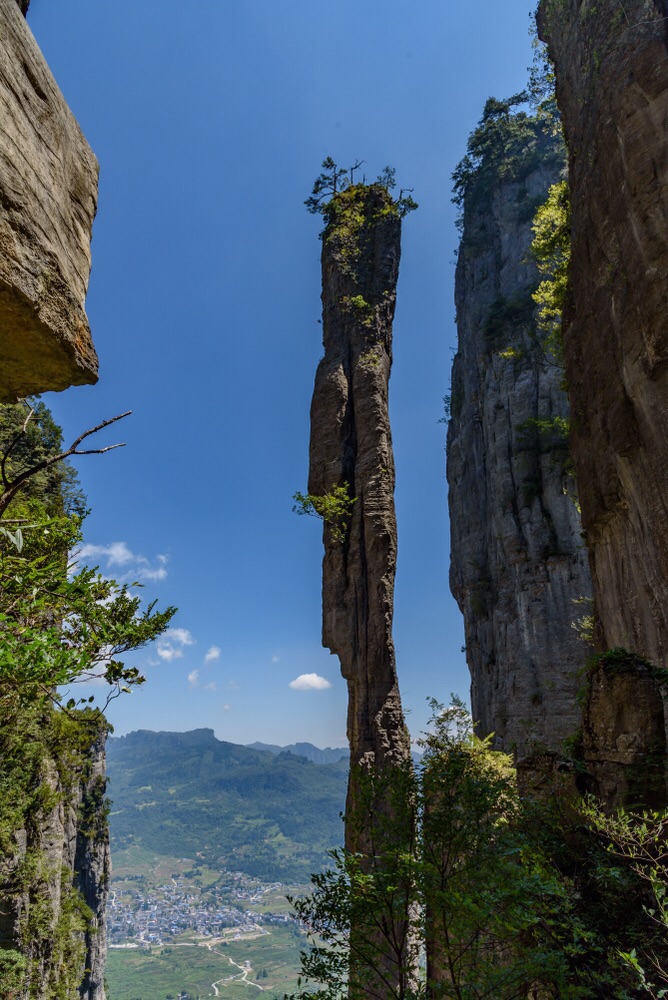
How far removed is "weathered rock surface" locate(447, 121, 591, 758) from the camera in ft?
96.7

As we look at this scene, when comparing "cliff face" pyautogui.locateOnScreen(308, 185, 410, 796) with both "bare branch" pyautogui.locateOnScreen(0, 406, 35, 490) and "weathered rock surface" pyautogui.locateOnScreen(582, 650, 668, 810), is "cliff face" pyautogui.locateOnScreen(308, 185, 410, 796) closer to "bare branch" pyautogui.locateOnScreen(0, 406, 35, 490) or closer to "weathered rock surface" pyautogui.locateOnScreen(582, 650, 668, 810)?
"weathered rock surface" pyautogui.locateOnScreen(582, 650, 668, 810)

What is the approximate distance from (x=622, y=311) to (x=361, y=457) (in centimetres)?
1194

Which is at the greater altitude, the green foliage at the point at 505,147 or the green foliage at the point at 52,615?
the green foliage at the point at 505,147

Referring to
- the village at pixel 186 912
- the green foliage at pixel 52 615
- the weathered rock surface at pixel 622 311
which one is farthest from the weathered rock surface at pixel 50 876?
the village at pixel 186 912

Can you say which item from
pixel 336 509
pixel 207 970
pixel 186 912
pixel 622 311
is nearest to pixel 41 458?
pixel 336 509

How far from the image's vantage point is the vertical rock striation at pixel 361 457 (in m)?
19.1

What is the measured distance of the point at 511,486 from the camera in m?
34.6

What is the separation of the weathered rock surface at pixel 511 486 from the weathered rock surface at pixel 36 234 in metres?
24.4

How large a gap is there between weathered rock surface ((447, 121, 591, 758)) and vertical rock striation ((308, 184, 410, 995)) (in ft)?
27.8

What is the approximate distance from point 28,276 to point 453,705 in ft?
64.4

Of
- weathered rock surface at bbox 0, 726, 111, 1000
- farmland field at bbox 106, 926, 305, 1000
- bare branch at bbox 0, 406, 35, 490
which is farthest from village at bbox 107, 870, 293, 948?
bare branch at bbox 0, 406, 35, 490

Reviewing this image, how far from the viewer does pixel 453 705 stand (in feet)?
65.3

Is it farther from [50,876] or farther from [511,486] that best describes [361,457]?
[50,876]

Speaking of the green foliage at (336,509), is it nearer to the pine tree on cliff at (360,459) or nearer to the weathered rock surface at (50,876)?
the pine tree on cliff at (360,459)
